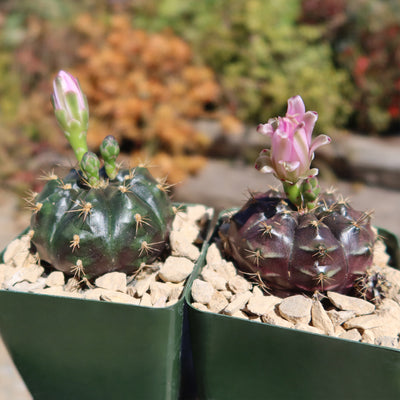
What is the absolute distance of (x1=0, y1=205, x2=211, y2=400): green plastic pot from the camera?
88 cm

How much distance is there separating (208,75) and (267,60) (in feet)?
1.77

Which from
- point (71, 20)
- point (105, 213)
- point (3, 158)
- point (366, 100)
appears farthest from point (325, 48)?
point (105, 213)

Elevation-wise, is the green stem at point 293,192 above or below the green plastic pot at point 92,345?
above

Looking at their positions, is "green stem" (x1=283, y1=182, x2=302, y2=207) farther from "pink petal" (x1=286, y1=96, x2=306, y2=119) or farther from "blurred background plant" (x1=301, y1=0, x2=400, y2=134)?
"blurred background plant" (x1=301, y1=0, x2=400, y2=134)

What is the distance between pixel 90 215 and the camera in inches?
37.9

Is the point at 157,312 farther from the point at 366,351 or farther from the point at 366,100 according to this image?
the point at 366,100

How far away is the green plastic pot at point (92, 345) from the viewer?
0.88 metres

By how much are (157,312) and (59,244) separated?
279 mm

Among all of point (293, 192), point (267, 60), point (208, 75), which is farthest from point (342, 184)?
point (293, 192)

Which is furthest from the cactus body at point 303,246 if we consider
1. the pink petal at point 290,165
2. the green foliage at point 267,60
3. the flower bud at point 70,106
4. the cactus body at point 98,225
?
→ the green foliage at point 267,60

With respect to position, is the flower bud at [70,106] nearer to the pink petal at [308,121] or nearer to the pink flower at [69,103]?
the pink flower at [69,103]

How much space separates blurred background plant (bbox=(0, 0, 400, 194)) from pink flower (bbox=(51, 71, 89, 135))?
2.68m

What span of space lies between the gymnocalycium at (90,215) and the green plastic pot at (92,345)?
120 mm

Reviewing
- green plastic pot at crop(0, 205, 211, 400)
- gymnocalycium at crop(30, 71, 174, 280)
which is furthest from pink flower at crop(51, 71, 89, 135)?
green plastic pot at crop(0, 205, 211, 400)
